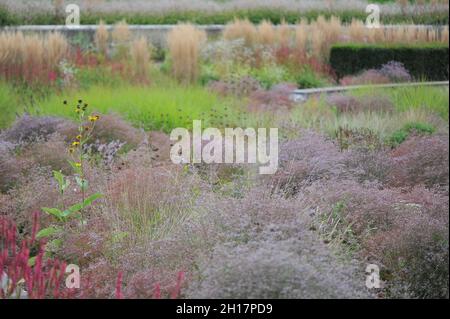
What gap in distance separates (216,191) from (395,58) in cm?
698

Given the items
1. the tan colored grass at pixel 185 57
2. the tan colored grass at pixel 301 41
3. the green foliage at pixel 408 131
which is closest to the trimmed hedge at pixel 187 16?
the tan colored grass at pixel 301 41

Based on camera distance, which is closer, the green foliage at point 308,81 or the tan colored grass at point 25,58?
the tan colored grass at point 25,58

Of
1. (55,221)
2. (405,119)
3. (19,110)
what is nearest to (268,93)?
(405,119)

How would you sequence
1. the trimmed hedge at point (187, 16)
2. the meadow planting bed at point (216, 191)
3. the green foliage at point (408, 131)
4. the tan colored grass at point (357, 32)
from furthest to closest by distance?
the trimmed hedge at point (187, 16)
the tan colored grass at point (357, 32)
the green foliage at point (408, 131)
the meadow planting bed at point (216, 191)

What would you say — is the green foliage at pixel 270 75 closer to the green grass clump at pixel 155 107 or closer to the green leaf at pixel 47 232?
the green grass clump at pixel 155 107

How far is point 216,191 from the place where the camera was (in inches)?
233

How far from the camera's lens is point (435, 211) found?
483 centimetres

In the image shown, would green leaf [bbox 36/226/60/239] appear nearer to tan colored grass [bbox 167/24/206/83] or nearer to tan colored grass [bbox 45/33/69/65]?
tan colored grass [bbox 45/33/69/65]

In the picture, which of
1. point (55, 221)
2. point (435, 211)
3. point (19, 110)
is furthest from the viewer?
point (19, 110)

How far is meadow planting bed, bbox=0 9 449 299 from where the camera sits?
3891mm

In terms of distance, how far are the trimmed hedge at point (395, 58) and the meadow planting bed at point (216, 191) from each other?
11 cm

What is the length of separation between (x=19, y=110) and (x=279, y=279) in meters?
6.68

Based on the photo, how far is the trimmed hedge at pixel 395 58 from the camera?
34.3 ft
